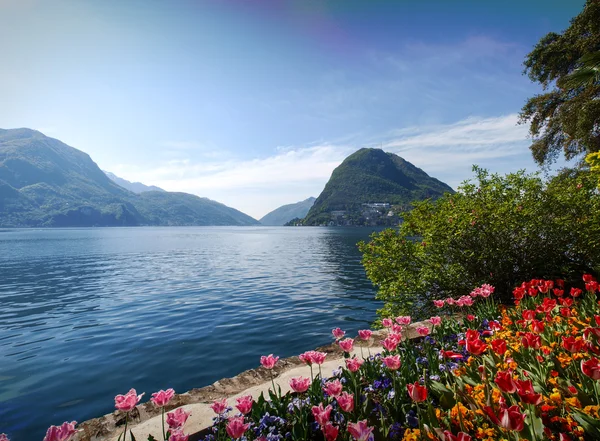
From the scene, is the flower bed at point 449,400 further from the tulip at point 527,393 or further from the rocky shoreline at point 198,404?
the rocky shoreline at point 198,404

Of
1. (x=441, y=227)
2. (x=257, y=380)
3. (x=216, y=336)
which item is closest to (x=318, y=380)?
(x=257, y=380)

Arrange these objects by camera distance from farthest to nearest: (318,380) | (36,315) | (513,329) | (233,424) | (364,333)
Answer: (36,315)
(513,329)
(364,333)
(318,380)
(233,424)

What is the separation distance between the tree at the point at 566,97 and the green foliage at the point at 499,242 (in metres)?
5.66

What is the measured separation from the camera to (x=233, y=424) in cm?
261

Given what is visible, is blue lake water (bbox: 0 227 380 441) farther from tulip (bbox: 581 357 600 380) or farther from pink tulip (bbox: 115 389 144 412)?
tulip (bbox: 581 357 600 380)

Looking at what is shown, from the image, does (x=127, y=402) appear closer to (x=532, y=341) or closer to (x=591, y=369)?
(x=591, y=369)

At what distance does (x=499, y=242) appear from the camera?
8.98m

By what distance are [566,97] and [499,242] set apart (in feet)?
55.6

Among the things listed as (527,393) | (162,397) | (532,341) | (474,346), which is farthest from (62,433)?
(532,341)

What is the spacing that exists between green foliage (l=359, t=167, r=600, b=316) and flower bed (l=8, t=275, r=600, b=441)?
4.20m

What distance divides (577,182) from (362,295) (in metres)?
12.3

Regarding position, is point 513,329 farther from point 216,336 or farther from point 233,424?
point 216,336

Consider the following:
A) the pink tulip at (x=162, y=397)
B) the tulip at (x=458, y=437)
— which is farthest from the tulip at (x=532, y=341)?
the pink tulip at (x=162, y=397)

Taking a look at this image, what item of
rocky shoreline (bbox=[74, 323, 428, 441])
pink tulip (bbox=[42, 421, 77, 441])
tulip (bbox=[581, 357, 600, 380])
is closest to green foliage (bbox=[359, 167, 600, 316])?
rocky shoreline (bbox=[74, 323, 428, 441])
